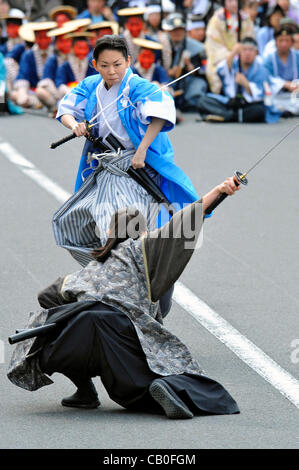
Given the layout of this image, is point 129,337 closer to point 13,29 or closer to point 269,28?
point 13,29

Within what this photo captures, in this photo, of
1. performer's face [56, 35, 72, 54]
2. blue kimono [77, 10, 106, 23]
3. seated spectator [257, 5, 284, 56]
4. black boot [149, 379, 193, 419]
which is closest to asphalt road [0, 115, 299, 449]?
black boot [149, 379, 193, 419]

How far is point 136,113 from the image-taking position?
6621 millimetres

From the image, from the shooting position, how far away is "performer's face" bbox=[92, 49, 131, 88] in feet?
21.4

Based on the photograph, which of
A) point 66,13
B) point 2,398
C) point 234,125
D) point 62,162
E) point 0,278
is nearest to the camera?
point 2,398

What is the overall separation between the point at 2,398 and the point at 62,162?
6968 mm

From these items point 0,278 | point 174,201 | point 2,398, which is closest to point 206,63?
point 0,278

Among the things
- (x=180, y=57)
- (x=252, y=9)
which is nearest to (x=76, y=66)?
(x=180, y=57)

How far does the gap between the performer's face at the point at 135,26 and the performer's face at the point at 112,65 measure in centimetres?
1019

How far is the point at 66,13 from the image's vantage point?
1844 centimetres

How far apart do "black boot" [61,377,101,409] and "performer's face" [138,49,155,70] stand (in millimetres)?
10565

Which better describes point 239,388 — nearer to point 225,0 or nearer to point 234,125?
point 234,125

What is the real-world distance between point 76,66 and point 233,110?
2.21m

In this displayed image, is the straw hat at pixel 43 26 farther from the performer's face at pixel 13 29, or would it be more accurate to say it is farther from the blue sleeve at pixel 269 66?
the blue sleeve at pixel 269 66

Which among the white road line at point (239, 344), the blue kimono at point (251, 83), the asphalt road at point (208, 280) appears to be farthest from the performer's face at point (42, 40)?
the white road line at point (239, 344)
